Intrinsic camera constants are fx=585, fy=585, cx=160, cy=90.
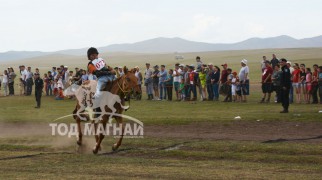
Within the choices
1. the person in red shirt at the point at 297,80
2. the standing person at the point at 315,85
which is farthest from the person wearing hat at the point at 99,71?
the person in red shirt at the point at 297,80

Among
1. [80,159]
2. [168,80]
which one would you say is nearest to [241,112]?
[168,80]

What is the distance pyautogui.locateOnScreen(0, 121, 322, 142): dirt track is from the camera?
2159 centimetres

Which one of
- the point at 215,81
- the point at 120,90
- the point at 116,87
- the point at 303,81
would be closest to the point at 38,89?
the point at 215,81

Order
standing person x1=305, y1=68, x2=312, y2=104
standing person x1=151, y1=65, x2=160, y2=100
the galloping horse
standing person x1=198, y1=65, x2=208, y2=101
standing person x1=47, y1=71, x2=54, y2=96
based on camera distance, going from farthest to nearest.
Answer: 1. standing person x1=47, y1=71, x2=54, y2=96
2. standing person x1=151, y1=65, x2=160, y2=100
3. standing person x1=198, y1=65, x2=208, y2=101
4. standing person x1=305, y1=68, x2=312, y2=104
5. the galloping horse

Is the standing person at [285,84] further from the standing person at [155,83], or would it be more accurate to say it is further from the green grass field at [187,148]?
the standing person at [155,83]

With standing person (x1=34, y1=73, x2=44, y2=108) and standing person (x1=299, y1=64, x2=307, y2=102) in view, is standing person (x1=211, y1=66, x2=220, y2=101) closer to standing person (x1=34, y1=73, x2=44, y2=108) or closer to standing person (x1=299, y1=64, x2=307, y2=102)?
standing person (x1=299, y1=64, x2=307, y2=102)

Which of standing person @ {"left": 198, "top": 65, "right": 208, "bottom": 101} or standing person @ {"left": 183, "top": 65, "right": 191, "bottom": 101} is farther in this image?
standing person @ {"left": 183, "top": 65, "right": 191, "bottom": 101}

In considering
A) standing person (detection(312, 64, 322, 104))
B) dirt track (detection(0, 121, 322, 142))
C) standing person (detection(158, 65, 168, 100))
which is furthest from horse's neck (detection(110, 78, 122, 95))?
standing person (detection(158, 65, 168, 100))

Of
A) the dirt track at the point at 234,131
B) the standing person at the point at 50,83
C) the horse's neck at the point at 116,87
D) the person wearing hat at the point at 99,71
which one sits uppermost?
the person wearing hat at the point at 99,71

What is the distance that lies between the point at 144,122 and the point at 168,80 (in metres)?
13.3

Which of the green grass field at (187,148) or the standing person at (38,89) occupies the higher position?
the standing person at (38,89)

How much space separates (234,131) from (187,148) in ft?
16.5

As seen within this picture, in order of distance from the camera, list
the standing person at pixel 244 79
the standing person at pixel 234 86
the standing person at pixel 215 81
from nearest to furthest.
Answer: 1. the standing person at pixel 244 79
2. the standing person at pixel 234 86
3. the standing person at pixel 215 81

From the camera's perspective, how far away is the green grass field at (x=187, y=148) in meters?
14.6
